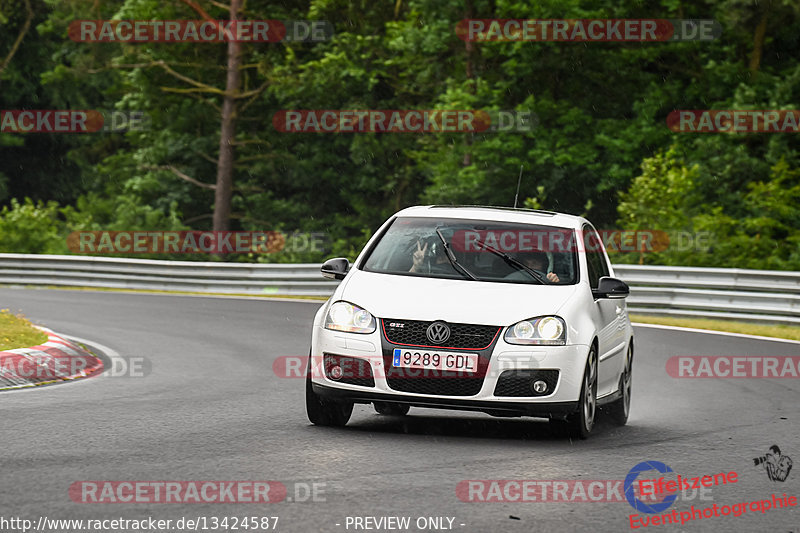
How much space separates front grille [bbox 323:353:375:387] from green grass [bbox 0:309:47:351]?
4595mm

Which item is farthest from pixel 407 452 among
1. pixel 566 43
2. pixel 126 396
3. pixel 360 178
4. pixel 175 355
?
pixel 360 178

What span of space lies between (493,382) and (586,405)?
0.85 meters

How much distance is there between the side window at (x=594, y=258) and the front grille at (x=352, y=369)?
2.07 metres

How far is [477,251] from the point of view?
9664mm

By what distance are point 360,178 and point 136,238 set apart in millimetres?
8463

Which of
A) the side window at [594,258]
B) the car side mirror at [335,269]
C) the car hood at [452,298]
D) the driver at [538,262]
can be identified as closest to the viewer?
the car hood at [452,298]

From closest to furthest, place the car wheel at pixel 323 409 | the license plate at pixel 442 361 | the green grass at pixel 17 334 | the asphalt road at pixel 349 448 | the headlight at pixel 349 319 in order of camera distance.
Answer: the asphalt road at pixel 349 448
the license plate at pixel 442 361
the headlight at pixel 349 319
the car wheel at pixel 323 409
the green grass at pixel 17 334

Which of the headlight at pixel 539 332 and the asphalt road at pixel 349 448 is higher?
the headlight at pixel 539 332

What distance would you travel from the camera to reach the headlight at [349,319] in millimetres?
8641

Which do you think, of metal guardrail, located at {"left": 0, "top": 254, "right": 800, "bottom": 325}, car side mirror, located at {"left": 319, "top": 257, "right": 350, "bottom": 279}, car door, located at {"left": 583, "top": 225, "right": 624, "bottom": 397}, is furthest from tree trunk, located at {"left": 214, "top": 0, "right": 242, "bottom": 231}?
car side mirror, located at {"left": 319, "top": 257, "right": 350, "bottom": 279}

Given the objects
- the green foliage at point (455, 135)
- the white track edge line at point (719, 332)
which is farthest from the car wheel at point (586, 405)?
the green foliage at point (455, 135)

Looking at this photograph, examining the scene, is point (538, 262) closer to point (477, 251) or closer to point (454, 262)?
point (477, 251)

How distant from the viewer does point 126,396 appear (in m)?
10.6

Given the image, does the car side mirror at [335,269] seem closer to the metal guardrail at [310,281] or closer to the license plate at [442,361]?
the license plate at [442,361]
